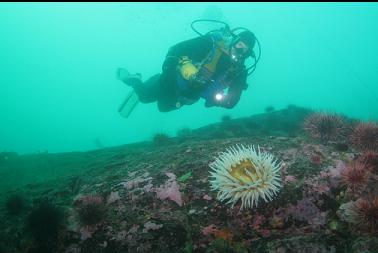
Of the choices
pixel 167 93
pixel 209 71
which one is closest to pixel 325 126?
pixel 209 71

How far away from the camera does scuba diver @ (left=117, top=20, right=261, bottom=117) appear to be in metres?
9.21

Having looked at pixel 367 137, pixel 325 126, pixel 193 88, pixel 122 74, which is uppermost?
pixel 122 74

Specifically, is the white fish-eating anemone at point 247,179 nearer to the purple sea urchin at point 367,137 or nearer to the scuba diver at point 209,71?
the purple sea urchin at point 367,137

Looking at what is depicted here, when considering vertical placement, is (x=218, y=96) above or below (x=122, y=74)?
below

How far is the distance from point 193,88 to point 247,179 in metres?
5.80

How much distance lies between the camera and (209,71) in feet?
29.8

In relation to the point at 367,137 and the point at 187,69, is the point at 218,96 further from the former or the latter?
the point at 367,137

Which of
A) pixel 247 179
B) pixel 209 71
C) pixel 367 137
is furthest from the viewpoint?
pixel 209 71

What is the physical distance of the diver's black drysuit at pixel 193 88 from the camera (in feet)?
30.9

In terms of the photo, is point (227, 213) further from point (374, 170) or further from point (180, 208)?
point (374, 170)

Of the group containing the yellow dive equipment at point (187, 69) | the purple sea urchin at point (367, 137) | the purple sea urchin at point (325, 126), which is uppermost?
the yellow dive equipment at point (187, 69)

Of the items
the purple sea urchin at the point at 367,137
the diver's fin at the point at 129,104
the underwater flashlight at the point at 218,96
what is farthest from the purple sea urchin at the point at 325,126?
the diver's fin at the point at 129,104

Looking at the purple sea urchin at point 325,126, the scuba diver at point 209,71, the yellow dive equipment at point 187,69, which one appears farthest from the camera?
the scuba diver at point 209,71

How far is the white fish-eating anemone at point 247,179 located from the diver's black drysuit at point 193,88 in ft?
18.0
